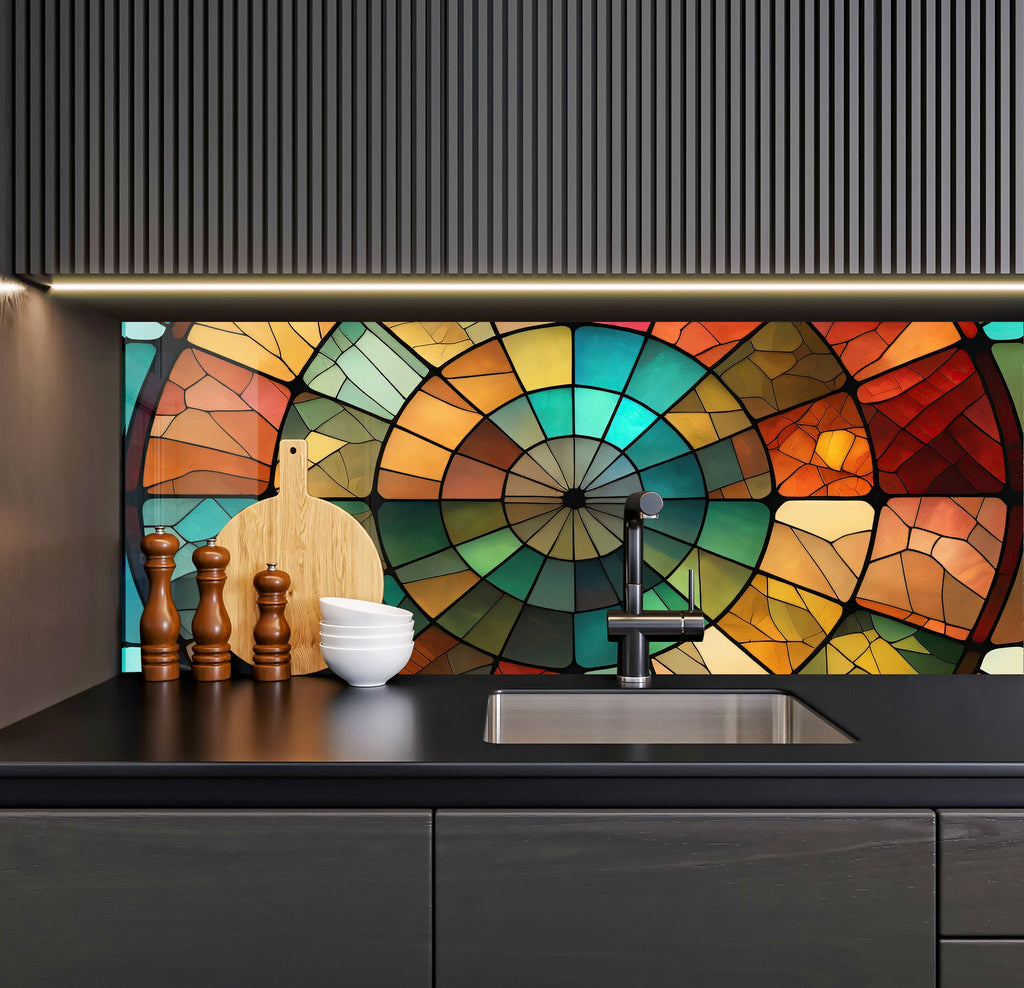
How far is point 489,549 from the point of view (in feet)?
5.41

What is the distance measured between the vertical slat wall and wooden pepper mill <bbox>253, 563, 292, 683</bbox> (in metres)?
0.60

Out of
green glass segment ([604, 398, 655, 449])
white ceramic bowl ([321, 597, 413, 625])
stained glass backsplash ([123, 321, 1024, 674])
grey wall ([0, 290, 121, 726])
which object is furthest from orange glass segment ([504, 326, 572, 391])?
grey wall ([0, 290, 121, 726])

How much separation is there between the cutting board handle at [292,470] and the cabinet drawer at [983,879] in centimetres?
124

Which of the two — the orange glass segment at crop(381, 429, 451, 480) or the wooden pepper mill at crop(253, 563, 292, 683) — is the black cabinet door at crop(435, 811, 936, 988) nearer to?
the wooden pepper mill at crop(253, 563, 292, 683)

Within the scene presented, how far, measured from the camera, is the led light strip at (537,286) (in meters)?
1.31

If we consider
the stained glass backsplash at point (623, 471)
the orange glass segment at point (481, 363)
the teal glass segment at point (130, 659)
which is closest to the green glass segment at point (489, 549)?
the stained glass backsplash at point (623, 471)

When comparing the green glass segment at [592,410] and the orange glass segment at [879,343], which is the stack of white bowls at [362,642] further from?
the orange glass segment at [879,343]

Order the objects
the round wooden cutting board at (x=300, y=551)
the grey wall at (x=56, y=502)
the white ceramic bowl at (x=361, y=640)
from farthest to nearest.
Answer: the round wooden cutting board at (x=300, y=551)
the white ceramic bowl at (x=361, y=640)
the grey wall at (x=56, y=502)

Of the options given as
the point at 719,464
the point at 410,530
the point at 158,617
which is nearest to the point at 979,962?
the point at 719,464

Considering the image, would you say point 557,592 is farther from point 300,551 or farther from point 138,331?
point 138,331

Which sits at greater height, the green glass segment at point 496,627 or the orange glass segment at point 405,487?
the orange glass segment at point 405,487

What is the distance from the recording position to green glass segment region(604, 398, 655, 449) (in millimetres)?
1657

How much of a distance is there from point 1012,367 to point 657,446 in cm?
77

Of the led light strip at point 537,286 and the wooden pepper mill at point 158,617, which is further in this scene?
the wooden pepper mill at point 158,617
